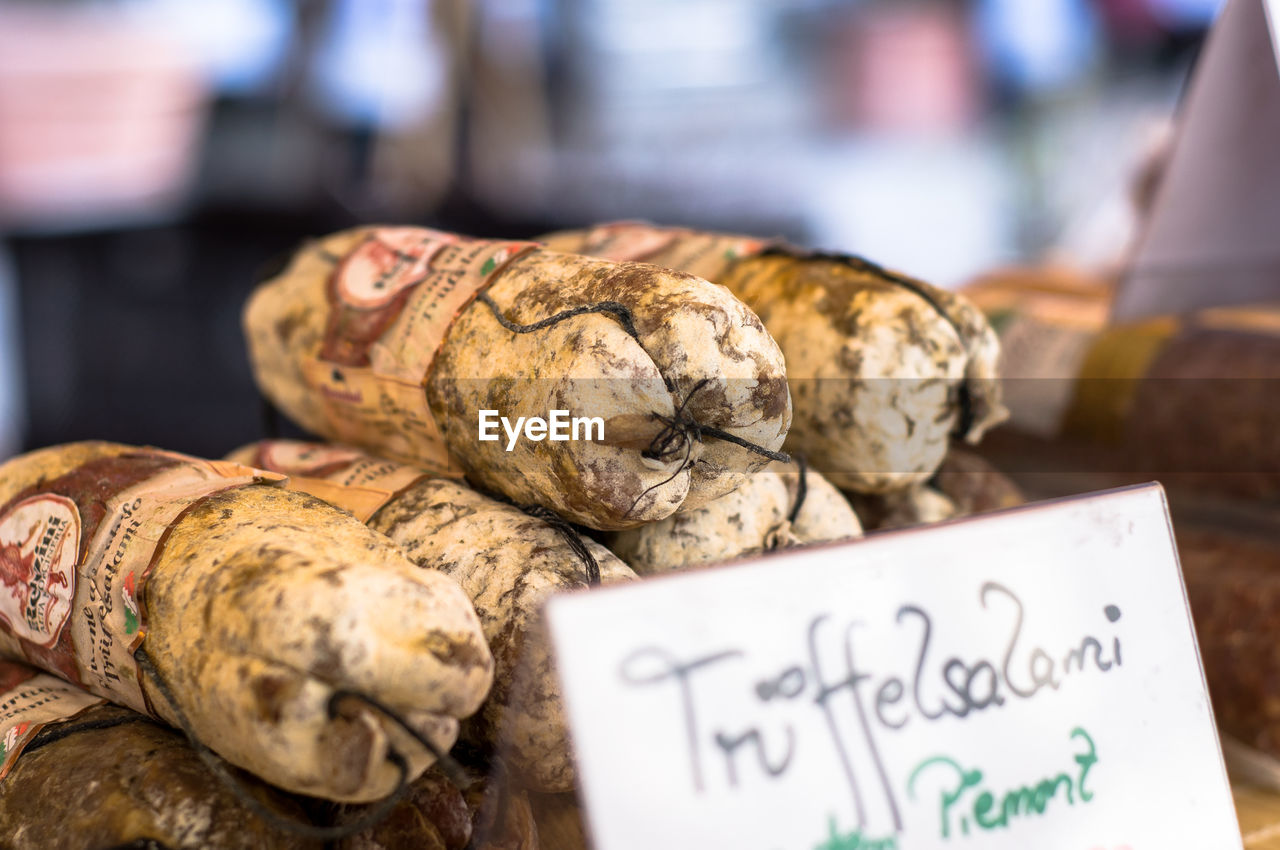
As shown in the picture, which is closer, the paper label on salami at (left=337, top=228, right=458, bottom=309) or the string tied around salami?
the string tied around salami

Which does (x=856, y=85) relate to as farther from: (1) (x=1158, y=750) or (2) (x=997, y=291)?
(1) (x=1158, y=750)

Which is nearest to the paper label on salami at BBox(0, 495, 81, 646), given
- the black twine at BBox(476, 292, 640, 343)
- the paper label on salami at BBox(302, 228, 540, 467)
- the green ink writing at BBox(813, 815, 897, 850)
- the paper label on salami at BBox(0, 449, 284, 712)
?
the paper label on salami at BBox(0, 449, 284, 712)

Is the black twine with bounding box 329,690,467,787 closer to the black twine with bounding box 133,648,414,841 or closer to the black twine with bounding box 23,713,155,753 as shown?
the black twine with bounding box 133,648,414,841

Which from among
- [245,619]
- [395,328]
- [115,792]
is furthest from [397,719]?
[395,328]

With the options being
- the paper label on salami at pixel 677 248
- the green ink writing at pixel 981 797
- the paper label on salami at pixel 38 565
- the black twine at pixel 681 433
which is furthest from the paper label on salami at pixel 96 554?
the green ink writing at pixel 981 797

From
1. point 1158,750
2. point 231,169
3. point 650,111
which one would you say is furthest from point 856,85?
point 1158,750

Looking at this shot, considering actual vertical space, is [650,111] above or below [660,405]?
above
